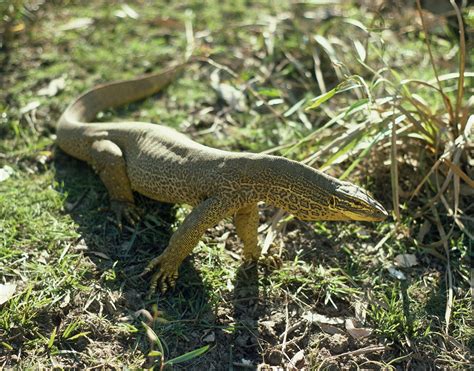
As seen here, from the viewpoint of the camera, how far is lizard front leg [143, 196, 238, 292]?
4844 millimetres

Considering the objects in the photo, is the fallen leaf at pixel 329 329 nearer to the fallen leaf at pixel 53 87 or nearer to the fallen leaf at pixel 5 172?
the fallen leaf at pixel 5 172

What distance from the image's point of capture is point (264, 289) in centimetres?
511

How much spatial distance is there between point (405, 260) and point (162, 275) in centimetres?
238

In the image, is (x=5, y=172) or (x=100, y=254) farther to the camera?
(x=5, y=172)

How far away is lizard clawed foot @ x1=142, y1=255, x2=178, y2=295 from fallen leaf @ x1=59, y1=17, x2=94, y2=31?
5.45m

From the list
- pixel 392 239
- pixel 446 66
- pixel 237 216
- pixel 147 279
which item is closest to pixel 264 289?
pixel 237 216

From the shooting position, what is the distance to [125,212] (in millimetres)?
5688

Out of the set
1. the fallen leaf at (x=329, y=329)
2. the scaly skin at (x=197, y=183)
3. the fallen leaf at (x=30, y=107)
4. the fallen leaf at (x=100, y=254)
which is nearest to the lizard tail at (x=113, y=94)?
the scaly skin at (x=197, y=183)

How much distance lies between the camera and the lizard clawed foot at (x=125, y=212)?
222 inches

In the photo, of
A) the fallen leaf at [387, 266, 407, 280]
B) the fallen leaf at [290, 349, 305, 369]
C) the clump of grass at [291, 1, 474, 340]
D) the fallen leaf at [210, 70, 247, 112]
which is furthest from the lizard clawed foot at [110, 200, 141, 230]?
the fallen leaf at [387, 266, 407, 280]

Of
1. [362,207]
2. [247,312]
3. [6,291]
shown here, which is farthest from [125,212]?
[362,207]

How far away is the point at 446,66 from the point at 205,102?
3.80m

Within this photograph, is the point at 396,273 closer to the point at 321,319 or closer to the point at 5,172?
the point at 321,319

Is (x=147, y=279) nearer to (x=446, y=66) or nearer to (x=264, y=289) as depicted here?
(x=264, y=289)
